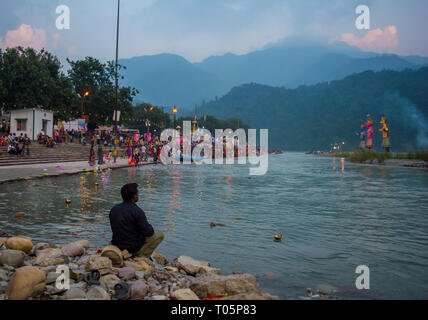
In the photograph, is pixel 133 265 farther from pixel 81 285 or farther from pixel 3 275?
pixel 3 275

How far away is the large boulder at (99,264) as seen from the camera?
5.20 meters

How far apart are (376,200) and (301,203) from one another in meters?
3.76

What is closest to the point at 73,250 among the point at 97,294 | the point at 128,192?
the point at 128,192

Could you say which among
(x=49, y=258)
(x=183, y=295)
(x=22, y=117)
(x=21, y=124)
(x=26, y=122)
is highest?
(x=22, y=117)

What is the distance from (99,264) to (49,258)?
975 mm

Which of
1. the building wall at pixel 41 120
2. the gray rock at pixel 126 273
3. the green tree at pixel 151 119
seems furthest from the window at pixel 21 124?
the green tree at pixel 151 119

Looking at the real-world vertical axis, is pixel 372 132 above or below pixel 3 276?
above

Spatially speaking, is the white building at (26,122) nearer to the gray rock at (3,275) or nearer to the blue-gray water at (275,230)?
the blue-gray water at (275,230)

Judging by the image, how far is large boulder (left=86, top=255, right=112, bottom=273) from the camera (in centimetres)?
520

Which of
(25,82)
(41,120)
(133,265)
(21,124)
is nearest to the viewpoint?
(133,265)

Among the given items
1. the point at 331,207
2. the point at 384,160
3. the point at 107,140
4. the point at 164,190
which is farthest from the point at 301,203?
the point at 384,160

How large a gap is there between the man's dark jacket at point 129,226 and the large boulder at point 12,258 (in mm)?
1420

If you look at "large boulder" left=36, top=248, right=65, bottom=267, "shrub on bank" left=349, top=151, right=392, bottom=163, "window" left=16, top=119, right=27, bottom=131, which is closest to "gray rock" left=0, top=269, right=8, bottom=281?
"large boulder" left=36, top=248, right=65, bottom=267

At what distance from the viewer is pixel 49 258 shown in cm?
563
